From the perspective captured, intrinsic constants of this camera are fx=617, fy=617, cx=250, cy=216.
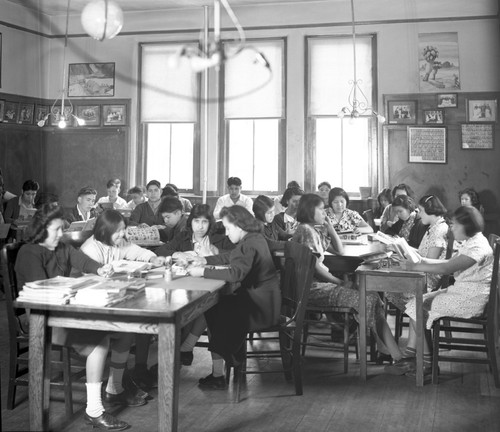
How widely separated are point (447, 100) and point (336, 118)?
130 centimetres

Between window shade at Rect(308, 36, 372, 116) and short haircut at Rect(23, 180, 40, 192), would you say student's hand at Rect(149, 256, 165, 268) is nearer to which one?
short haircut at Rect(23, 180, 40, 192)

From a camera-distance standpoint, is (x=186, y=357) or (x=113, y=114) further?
(x=113, y=114)

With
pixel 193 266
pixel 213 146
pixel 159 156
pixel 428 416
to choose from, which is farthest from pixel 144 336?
pixel 213 146

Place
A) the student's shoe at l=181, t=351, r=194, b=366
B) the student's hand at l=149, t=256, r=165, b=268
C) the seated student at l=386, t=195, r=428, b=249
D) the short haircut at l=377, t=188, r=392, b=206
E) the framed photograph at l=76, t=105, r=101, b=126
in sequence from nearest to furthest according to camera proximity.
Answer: the framed photograph at l=76, t=105, r=101, b=126, the student's hand at l=149, t=256, r=165, b=268, the student's shoe at l=181, t=351, r=194, b=366, the seated student at l=386, t=195, r=428, b=249, the short haircut at l=377, t=188, r=392, b=206

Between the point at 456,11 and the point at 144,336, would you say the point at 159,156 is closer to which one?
the point at 144,336

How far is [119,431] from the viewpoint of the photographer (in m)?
2.54

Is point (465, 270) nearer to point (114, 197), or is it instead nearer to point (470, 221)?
point (470, 221)

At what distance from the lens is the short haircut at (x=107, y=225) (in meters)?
3.00

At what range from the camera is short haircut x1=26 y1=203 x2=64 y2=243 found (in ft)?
8.39

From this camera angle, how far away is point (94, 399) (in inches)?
101

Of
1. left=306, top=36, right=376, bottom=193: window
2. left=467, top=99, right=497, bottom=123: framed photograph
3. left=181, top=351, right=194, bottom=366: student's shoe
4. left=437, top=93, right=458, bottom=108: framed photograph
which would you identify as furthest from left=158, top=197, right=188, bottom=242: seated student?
left=467, top=99, right=497, bottom=123: framed photograph

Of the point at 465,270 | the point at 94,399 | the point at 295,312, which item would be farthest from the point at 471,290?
the point at 94,399

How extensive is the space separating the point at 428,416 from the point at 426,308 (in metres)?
0.72

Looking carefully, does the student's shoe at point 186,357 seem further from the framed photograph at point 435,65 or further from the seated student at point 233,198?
the framed photograph at point 435,65
